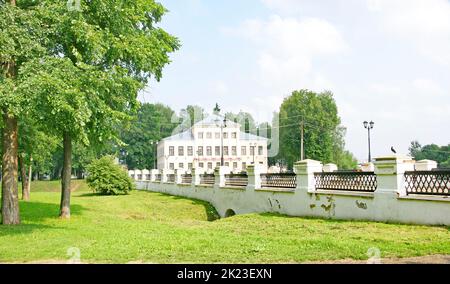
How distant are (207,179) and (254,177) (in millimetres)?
8498

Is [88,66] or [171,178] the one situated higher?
[88,66]

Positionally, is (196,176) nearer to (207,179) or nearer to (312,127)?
(207,179)

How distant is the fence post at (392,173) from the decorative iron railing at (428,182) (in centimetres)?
17

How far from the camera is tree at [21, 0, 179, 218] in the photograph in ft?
36.0

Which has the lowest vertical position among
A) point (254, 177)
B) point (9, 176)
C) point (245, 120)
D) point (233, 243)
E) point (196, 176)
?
point (233, 243)

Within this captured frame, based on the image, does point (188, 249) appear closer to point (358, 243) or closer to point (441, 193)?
point (358, 243)

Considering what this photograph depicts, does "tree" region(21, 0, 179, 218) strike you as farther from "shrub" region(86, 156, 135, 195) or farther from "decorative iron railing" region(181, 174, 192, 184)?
"shrub" region(86, 156, 135, 195)

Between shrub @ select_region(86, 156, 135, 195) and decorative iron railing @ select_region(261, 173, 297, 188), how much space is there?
20.1 m

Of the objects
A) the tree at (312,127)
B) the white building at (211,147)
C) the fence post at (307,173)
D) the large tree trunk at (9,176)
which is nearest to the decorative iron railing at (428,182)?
the fence post at (307,173)

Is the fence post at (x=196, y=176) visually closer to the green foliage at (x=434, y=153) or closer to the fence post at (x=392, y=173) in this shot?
the fence post at (x=392, y=173)

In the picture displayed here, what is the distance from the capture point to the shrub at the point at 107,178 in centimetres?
3591

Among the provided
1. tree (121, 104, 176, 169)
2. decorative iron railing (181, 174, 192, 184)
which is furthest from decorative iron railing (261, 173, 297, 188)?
tree (121, 104, 176, 169)

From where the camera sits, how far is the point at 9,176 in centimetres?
1338

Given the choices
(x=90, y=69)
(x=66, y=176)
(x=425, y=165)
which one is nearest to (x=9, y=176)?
(x=66, y=176)
